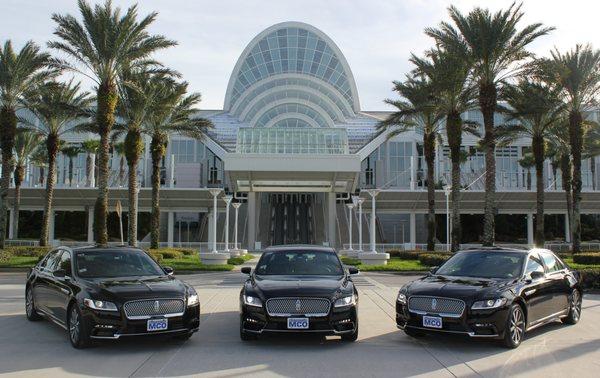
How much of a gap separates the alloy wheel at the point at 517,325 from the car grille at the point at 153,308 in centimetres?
457

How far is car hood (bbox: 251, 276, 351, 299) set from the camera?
26.6 ft

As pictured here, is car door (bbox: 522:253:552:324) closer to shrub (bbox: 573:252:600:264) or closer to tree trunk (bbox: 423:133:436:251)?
shrub (bbox: 573:252:600:264)

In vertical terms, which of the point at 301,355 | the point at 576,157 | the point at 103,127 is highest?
the point at 103,127

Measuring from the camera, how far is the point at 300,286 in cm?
831

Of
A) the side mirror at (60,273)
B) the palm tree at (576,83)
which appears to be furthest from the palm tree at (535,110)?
the side mirror at (60,273)

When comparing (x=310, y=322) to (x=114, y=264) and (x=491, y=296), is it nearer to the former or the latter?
(x=491, y=296)

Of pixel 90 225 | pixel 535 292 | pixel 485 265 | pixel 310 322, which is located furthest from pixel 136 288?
pixel 90 225

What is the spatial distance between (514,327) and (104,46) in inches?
856

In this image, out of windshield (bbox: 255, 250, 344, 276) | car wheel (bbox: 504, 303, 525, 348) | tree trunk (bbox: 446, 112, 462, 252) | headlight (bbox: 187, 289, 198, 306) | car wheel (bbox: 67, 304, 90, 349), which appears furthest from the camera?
tree trunk (bbox: 446, 112, 462, 252)

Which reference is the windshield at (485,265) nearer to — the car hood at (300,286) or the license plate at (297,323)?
the car hood at (300,286)

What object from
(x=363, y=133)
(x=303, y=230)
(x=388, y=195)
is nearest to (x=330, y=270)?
(x=388, y=195)

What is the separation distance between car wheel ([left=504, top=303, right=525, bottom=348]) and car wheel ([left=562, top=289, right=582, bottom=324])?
237 cm

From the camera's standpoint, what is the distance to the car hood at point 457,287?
8164 mm

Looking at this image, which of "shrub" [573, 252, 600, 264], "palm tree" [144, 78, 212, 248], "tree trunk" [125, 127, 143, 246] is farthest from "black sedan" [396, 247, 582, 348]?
"palm tree" [144, 78, 212, 248]
